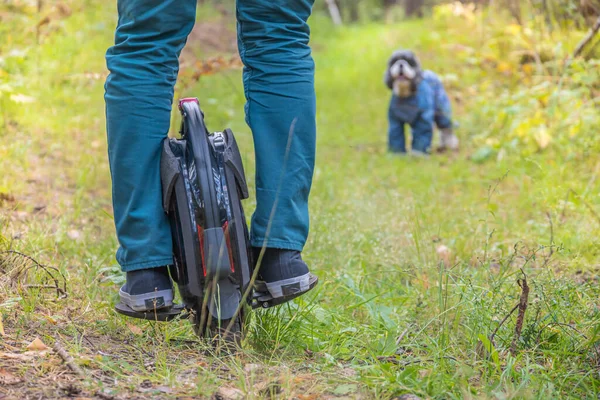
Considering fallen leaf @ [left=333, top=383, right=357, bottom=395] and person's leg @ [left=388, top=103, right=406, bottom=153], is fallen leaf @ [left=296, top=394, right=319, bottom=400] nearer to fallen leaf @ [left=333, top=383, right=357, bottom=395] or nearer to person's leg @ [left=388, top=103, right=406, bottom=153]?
fallen leaf @ [left=333, top=383, right=357, bottom=395]

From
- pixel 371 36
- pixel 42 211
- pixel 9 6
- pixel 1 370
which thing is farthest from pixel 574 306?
pixel 371 36

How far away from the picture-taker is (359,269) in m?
2.79

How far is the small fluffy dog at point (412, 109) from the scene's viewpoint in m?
5.66

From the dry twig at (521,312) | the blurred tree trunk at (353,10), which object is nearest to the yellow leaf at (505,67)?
the dry twig at (521,312)

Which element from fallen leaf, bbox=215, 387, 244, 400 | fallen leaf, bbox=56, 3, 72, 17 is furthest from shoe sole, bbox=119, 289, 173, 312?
fallen leaf, bbox=56, 3, 72, 17

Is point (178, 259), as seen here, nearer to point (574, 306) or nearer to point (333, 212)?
point (574, 306)

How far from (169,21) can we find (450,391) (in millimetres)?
1088

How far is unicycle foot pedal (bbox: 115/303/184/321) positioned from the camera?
69.9 inches

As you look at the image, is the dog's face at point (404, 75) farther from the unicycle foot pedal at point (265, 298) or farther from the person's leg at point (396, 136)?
the unicycle foot pedal at point (265, 298)

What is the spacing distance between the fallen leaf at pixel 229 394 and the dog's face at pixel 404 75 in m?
4.41

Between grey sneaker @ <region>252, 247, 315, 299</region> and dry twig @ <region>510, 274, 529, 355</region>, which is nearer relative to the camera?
dry twig @ <region>510, 274, 529, 355</region>

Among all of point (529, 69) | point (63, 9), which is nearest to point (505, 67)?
point (529, 69)

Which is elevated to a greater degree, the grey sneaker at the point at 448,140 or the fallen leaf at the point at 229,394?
the grey sneaker at the point at 448,140

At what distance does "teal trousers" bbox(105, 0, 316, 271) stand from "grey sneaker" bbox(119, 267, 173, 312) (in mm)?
29
